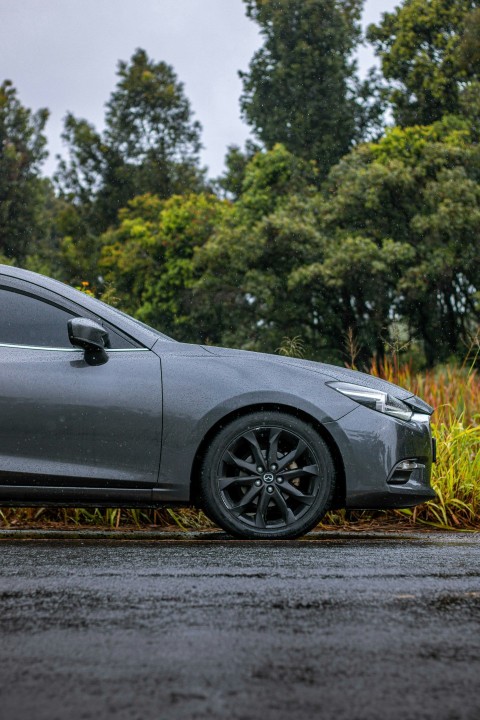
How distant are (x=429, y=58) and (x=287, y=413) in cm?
3692

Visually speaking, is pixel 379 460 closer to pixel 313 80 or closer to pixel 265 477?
pixel 265 477

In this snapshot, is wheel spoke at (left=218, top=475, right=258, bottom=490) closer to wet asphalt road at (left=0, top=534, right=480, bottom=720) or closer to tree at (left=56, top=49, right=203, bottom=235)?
wet asphalt road at (left=0, top=534, right=480, bottom=720)

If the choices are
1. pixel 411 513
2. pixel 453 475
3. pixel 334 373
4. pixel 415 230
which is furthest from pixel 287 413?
pixel 415 230

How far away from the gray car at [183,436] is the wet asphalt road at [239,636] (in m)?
0.67

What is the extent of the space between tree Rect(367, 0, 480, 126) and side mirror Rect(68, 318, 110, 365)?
116ft

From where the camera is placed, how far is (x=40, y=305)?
645 cm

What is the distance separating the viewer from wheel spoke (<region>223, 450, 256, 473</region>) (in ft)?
20.2

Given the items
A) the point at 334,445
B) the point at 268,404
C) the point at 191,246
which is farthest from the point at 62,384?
the point at 191,246

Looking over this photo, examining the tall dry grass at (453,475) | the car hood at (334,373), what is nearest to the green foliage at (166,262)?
the tall dry grass at (453,475)

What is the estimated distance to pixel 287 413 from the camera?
6.29 m

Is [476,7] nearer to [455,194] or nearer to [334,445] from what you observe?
[455,194]

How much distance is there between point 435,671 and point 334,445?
10.6 feet

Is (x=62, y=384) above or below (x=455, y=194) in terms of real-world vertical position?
below

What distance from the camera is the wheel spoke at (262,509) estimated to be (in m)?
6.17
